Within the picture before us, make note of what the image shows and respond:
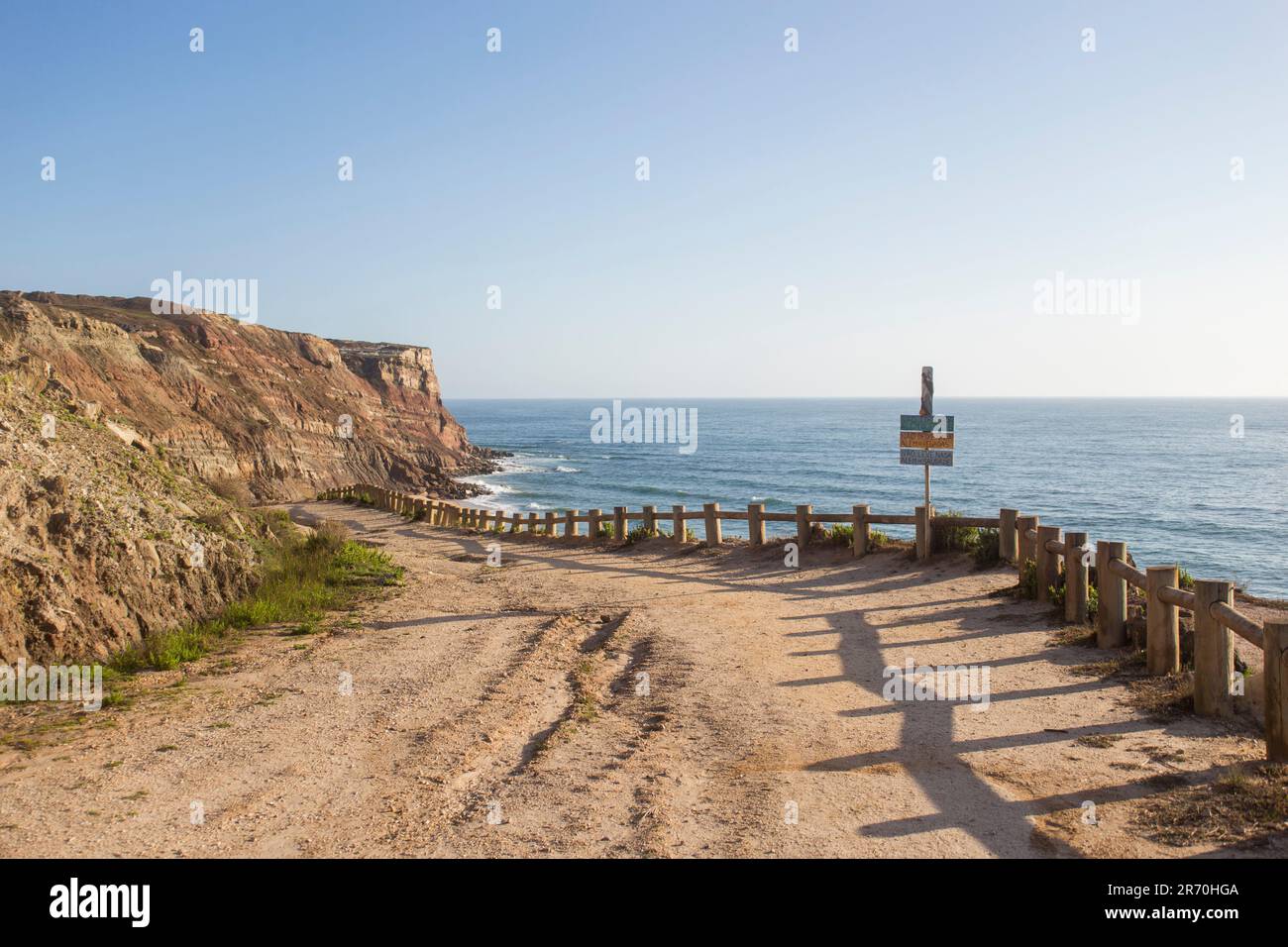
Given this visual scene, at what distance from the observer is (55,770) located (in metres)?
6.18

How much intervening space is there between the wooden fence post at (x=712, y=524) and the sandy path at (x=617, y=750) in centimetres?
635

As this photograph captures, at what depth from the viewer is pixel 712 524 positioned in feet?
60.0

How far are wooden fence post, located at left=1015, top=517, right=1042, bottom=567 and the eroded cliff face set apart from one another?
26.7 meters

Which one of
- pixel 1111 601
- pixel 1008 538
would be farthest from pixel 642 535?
pixel 1111 601

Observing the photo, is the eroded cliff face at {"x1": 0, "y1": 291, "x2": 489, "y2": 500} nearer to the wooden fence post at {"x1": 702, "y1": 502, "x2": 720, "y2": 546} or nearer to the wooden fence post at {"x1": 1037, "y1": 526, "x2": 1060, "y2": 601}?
the wooden fence post at {"x1": 702, "y1": 502, "x2": 720, "y2": 546}

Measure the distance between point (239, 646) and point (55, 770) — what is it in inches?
147

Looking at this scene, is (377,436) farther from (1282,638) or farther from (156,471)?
(1282,638)

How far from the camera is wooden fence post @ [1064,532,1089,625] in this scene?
32.5 ft

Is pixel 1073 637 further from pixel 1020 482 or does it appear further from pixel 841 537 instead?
pixel 1020 482

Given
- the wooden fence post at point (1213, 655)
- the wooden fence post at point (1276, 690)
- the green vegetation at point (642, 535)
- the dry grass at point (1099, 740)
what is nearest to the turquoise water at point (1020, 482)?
the green vegetation at point (642, 535)

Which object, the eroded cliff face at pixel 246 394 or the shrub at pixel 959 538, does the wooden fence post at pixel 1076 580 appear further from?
the eroded cliff face at pixel 246 394

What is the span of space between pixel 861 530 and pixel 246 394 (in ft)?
147

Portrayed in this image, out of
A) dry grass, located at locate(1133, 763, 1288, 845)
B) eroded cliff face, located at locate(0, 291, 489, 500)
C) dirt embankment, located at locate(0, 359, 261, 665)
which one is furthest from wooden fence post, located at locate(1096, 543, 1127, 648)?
eroded cliff face, located at locate(0, 291, 489, 500)

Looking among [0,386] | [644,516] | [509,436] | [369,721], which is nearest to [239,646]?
[369,721]
